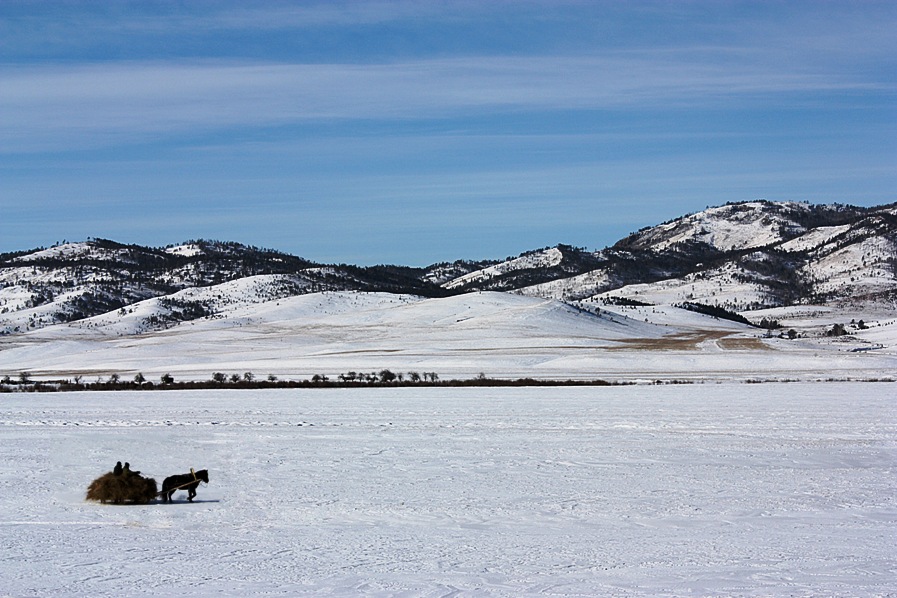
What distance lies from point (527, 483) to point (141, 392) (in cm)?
3012

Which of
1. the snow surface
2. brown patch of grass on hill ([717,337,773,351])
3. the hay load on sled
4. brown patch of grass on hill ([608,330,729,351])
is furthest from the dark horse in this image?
brown patch of grass on hill ([717,337,773,351])

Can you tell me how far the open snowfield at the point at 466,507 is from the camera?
9773 mm

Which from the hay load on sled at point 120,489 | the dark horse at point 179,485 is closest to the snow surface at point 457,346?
the dark horse at point 179,485

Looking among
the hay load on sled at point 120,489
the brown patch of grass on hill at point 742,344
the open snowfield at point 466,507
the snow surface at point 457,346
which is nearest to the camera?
the open snowfield at point 466,507

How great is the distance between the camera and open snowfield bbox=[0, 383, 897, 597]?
9.77 meters

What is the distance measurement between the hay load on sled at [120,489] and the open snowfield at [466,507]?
10.4 inches

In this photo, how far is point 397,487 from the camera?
15.3 m

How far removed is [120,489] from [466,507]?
16.7ft

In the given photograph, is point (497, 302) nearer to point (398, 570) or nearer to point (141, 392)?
point (141, 392)

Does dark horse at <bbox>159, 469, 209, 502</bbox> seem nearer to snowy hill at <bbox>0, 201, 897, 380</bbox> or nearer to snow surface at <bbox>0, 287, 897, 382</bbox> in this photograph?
snow surface at <bbox>0, 287, 897, 382</bbox>

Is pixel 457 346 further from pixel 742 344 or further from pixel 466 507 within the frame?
pixel 466 507

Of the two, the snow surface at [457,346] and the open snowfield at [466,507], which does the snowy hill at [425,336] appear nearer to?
the snow surface at [457,346]

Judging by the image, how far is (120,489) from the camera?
46.8 ft

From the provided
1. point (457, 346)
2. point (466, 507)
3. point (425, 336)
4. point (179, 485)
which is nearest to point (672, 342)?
point (457, 346)
